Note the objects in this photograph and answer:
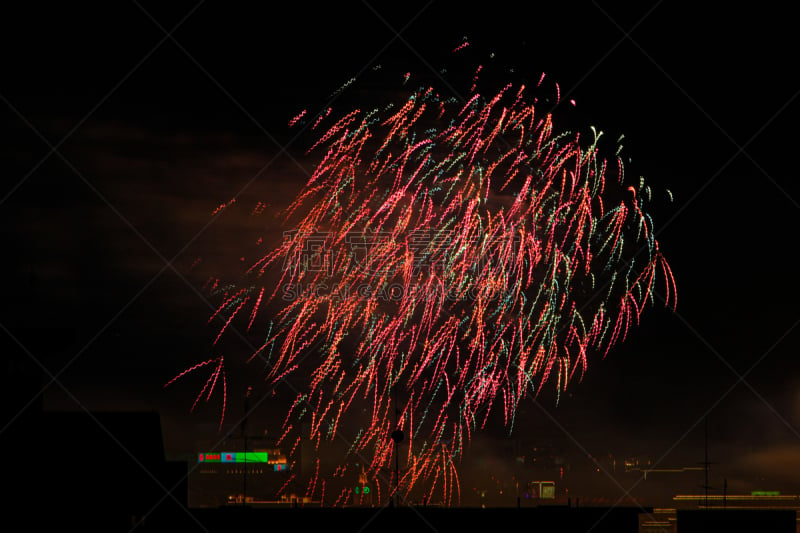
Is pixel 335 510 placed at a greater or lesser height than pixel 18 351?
lesser

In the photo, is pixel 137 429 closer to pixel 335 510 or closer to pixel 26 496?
pixel 26 496

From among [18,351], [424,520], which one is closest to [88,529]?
[18,351]

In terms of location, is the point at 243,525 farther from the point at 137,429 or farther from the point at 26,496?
the point at 26,496

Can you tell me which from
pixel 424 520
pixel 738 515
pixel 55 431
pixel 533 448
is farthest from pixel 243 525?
pixel 533 448

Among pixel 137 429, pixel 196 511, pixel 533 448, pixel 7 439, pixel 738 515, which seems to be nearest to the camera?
pixel 7 439

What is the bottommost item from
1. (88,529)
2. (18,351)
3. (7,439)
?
(88,529)

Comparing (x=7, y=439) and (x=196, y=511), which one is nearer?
(x=7, y=439)

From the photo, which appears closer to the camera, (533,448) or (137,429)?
(137,429)

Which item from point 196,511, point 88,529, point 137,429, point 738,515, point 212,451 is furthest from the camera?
point 212,451

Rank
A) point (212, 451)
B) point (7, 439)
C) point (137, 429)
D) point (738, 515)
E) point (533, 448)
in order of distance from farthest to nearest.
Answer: point (212, 451) < point (533, 448) < point (738, 515) < point (137, 429) < point (7, 439)
